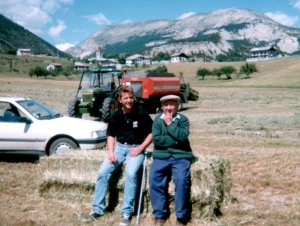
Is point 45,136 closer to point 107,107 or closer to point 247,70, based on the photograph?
point 107,107

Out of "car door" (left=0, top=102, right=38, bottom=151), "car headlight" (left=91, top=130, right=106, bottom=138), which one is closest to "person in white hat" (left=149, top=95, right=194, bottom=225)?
"car headlight" (left=91, top=130, right=106, bottom=138)

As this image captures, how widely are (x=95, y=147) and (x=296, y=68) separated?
85.3m

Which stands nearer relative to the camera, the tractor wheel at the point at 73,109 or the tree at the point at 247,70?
the tractor wheel at the point at 73,109

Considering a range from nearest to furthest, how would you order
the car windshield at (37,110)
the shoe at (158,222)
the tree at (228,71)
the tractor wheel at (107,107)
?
1. the shoe at (158,222)
2. the car windshield at (37,110)
3. the tractor wheel at (107,107)
4. the tree at (228,71)

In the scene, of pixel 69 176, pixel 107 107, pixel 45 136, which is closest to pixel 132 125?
pixel 69 176

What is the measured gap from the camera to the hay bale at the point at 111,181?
5.98m

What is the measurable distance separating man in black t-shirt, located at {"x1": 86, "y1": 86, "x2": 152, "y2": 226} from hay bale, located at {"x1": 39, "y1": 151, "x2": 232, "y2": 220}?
0.29 metres

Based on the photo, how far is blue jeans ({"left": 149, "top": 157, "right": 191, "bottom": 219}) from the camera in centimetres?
571

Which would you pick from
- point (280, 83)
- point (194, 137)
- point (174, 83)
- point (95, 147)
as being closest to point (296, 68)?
point (280, 83)

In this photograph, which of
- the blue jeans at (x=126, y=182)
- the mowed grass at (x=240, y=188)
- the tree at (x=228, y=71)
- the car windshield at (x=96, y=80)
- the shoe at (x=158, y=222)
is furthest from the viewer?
the tree at (x=228, y=71)

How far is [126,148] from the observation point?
6.41 meters

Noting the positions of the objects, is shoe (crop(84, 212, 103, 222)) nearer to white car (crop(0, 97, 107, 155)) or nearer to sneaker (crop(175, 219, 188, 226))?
sneaker (crop(175, 219, 188, 226))

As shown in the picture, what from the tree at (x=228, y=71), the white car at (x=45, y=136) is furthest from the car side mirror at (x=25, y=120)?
the tree at (x=228, y=71)

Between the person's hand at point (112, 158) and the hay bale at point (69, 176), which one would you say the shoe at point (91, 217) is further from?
the person's hand at point (112, 158)
